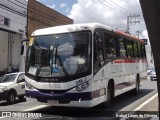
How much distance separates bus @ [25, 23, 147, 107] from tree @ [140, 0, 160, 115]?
470 centimetres

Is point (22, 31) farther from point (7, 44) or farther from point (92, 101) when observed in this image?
point (92, 101)

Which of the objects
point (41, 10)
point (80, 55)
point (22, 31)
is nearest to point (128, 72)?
point (80, 55)

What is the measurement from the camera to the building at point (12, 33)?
2778 centimetres

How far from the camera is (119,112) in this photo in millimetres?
12148

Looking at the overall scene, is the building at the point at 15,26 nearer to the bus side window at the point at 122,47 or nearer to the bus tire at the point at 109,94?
the bus side window at the point at 122,47

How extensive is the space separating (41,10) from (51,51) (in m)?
22.5

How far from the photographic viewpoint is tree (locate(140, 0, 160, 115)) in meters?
6.39

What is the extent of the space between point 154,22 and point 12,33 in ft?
81.2

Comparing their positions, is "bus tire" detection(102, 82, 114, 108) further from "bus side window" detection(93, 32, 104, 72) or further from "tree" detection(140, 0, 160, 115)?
"tree" detection(140, 0, 160, 115)

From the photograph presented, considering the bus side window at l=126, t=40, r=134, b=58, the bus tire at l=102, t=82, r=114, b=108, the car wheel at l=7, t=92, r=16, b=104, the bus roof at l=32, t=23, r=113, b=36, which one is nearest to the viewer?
the bus roof at l=32, t=23, r=113, b=36

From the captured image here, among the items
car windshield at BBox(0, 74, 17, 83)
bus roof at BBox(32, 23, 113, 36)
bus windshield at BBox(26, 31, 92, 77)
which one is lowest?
car windshield at BBox(0, 74, 17, 83)

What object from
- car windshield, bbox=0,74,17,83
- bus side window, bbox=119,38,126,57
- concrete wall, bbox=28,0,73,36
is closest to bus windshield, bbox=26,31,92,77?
bus side window, bbox=119,38,126,57

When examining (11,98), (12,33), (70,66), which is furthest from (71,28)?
(12,33)

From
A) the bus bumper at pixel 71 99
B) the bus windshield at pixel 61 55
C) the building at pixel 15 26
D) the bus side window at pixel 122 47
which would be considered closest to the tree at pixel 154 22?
the bus bumper at pixel 71 99
